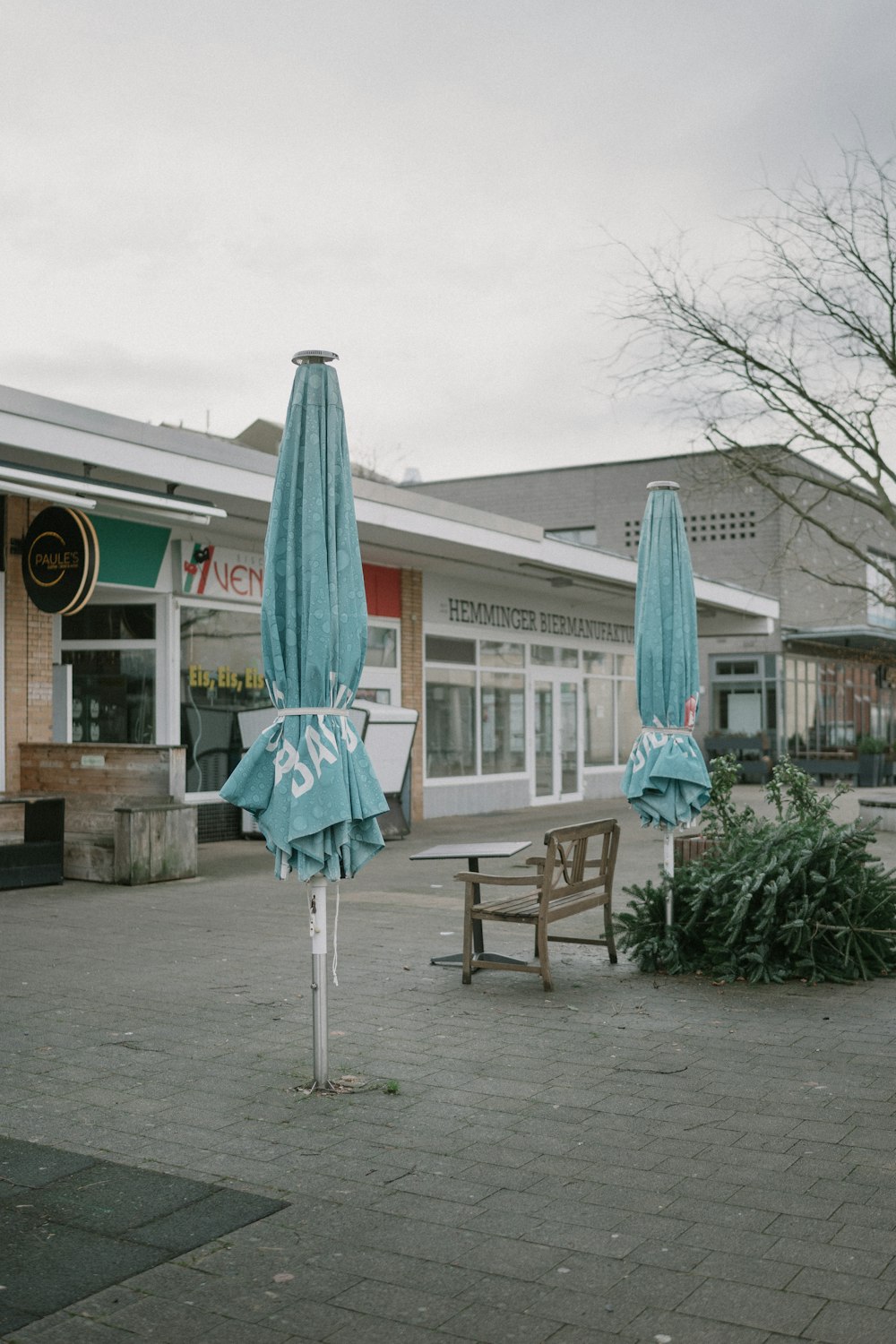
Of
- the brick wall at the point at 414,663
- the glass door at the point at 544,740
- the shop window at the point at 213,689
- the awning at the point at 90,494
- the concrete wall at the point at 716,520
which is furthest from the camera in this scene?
the concrete wall at the point at 716,520

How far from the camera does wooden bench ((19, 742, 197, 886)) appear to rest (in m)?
12.0

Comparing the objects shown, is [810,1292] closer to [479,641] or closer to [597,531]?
[479,641]

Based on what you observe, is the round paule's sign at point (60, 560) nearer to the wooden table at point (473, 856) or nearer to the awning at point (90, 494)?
the awning at point (90, 494)

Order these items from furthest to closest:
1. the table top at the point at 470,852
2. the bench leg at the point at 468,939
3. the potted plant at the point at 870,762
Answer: the potted plant at the point at 870,762
the table top at the point at 470,852
the bench leg at the point at 468,939

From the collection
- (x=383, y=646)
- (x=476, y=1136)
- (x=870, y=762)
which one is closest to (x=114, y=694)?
(x=383, y=646)

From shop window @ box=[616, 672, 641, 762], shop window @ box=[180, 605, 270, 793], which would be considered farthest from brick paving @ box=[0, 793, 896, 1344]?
shop window @ box=[616, 672, 641, 762]

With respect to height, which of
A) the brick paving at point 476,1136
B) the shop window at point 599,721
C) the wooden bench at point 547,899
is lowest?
the brick paving at point 476,1136

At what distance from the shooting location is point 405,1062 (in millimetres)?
5859

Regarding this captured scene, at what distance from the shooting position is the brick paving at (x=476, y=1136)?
3426 millimetres

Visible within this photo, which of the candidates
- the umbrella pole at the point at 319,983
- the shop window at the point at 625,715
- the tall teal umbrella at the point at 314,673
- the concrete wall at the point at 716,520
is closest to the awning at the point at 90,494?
the tall teal umbrella at the point at 314,673

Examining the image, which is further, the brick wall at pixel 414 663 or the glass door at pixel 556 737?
the glass door at pixel 556 737

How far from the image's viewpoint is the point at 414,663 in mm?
19766

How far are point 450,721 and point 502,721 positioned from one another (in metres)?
1.66

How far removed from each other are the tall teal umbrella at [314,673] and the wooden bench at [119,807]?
22.2 ft
